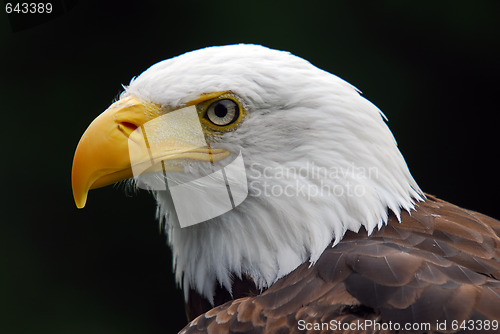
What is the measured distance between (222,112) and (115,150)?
0.31 meters

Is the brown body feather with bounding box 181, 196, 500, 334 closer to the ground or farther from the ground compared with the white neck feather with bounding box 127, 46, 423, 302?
closer to the ground

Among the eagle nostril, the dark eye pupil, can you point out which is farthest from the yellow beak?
the dark eye pupil

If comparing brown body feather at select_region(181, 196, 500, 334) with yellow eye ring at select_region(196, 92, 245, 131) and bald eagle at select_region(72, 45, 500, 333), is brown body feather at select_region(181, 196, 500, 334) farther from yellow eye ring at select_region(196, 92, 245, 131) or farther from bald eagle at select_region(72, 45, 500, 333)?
yellow eye ring at select_region(196, 92, 245, 131)

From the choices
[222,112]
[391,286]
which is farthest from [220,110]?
[391,286]

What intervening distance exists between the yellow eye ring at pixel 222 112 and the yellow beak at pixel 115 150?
73 mm

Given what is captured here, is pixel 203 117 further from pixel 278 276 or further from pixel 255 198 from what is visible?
pixel 278 276

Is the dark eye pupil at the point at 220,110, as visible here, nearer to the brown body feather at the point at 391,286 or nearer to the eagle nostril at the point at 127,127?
the eagle nostril at the point at 127,127

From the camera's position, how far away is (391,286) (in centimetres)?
167

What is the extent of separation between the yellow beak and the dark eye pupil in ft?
0.33

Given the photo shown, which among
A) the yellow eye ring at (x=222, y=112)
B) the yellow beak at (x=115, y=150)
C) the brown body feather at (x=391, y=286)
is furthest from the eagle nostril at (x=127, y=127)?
the brown body feather at (x=391, y=286)

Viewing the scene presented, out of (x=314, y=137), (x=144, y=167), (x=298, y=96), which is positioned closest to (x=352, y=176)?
(x=314, y=137)

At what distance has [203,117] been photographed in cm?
191

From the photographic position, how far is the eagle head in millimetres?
1889

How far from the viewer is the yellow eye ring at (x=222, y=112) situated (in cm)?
190
